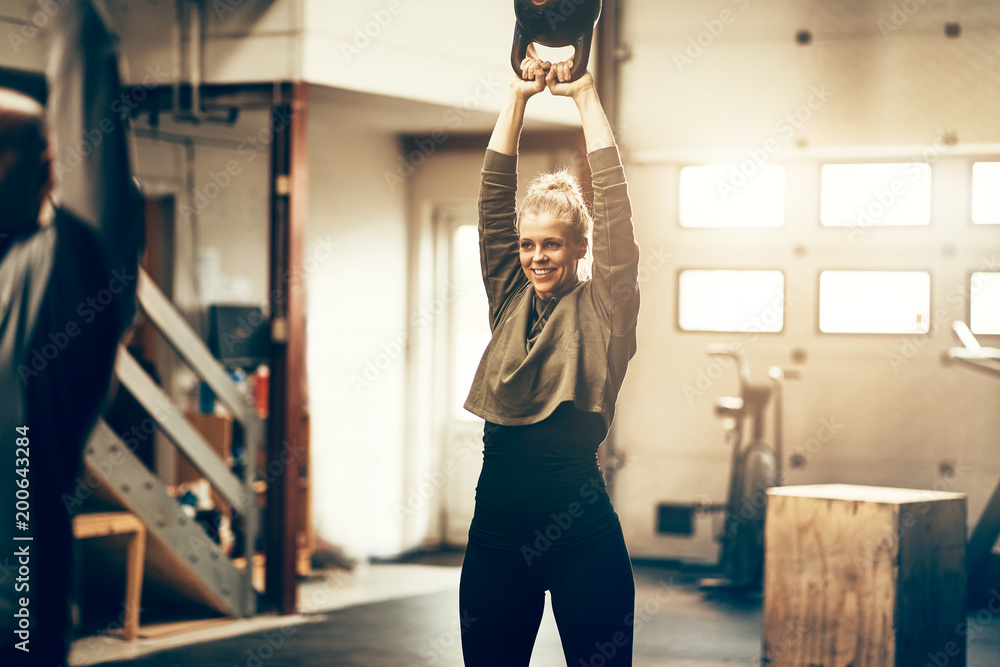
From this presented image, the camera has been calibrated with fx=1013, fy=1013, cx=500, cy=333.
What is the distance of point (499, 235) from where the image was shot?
6.55 feet

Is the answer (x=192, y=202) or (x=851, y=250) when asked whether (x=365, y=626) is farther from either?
(x=851, y=250)

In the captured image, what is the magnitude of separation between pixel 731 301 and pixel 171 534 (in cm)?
320

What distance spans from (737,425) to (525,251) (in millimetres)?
3562

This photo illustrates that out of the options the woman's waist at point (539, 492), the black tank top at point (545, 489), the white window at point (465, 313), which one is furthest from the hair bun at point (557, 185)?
the white window at point (465, 313)

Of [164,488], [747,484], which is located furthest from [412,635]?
[747,484]

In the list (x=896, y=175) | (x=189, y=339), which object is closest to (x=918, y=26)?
(x=896, y=175)

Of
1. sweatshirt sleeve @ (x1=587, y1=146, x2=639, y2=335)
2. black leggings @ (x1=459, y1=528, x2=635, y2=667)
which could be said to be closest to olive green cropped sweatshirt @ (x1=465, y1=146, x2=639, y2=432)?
sweatshirt sleeve @ (x1=587, y1=146, x2=639, y2=335)

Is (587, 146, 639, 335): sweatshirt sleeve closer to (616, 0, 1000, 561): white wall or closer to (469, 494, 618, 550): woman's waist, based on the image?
(469, 494, 618, 550): woman's waist

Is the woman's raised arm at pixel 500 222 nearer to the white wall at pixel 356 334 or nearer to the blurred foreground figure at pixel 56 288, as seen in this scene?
the blurred foreground figure at pixel 56 288

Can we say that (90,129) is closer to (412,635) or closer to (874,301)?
(412,635)

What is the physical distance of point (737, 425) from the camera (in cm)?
520

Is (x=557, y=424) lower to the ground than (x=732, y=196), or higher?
lower

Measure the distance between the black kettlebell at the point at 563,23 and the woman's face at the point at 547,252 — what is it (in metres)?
0.27

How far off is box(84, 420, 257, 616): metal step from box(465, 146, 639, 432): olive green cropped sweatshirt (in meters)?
2.68
